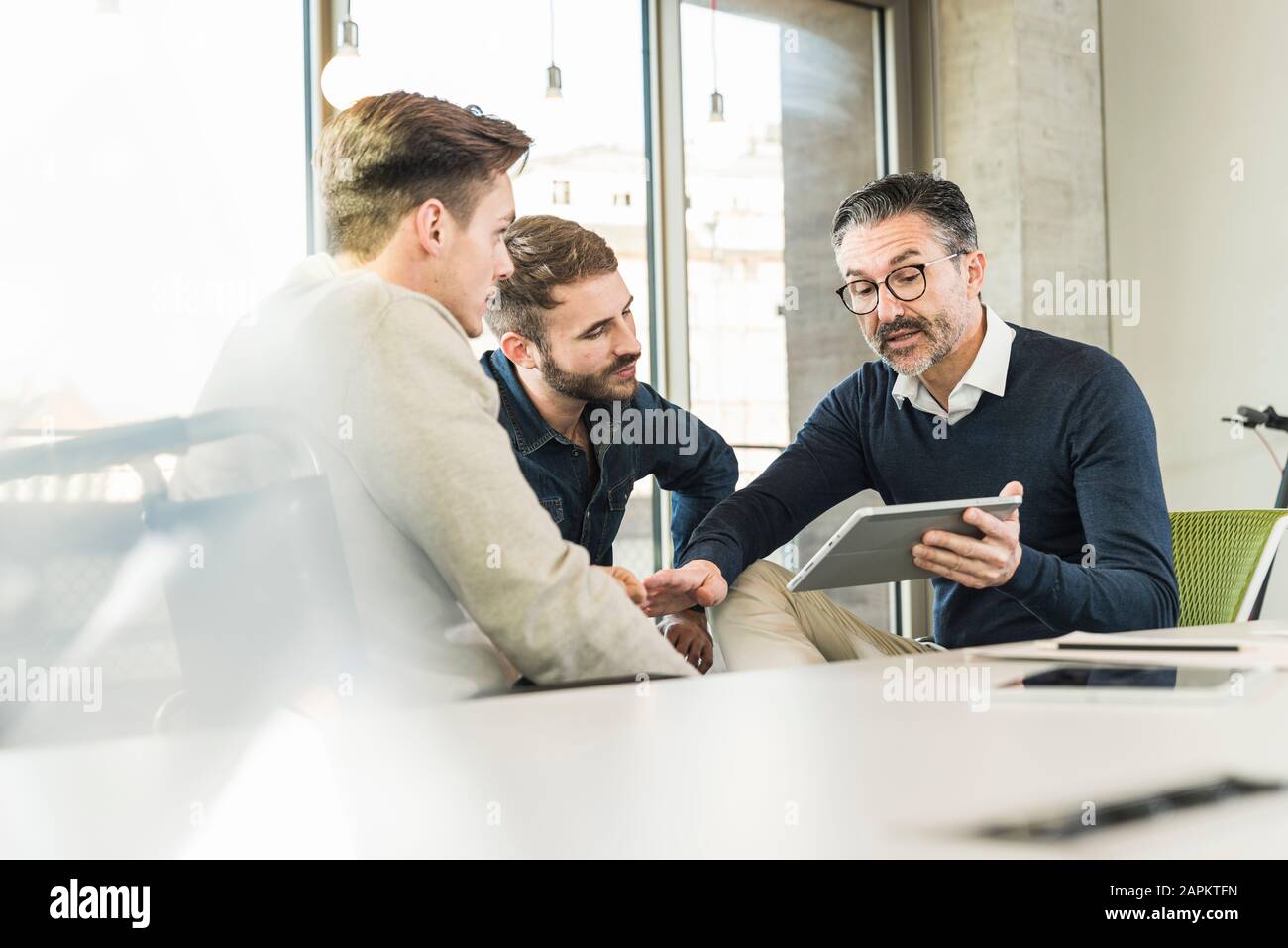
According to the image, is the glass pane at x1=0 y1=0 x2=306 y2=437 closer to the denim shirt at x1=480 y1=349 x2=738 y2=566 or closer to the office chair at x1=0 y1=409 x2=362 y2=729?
the denim shirt at x1=480 y1=349 x2=738 y2=566

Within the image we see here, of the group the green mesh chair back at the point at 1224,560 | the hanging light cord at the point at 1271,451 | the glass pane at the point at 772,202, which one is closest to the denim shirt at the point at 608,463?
the green mesh chair back at the point at 1224,560

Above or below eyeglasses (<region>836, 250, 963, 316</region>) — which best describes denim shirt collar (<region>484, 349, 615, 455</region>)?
below

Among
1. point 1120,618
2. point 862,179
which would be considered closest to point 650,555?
point 862,179

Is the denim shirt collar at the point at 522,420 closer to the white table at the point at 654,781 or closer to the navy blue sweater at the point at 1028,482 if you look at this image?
the navy blue sweater at the point at 1028,482

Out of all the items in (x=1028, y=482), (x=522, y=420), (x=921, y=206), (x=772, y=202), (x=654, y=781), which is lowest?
(x=654, y=781)

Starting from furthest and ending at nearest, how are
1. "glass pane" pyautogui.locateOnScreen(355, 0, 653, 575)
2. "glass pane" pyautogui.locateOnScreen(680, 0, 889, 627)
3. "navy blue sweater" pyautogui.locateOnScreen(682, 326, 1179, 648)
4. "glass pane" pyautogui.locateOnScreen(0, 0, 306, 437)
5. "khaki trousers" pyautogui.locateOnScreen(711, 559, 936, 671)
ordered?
"glass pane" pyautogui.locateOnScreen(680, 0, 889, 627) < "glass pane" pyautogui.locateOnScreen(355, 0, 653, 575) < "glass pane" pyautogui.locateOnScreen(0, 0, 306, 437) < "khaki trousers" pyautogui.locateOnScreen(711, 559, 936, 671) < "navy blue sweater" pyautogui.locateOnScreen(682, 326, 1179, 648)

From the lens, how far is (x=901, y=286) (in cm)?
201

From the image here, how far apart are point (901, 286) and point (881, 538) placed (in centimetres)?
84

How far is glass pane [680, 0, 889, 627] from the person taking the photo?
405cm

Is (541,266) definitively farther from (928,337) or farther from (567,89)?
(567,89)

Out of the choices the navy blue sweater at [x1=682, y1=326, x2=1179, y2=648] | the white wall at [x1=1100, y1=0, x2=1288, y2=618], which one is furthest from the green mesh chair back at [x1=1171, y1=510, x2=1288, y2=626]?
the white wall at [x1=1100, y1=0, x2=1288, y2=618]

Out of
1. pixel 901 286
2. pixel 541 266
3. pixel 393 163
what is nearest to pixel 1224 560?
pixel 901 286

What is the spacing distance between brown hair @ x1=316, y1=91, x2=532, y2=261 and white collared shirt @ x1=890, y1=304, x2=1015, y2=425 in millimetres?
936
